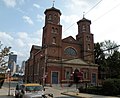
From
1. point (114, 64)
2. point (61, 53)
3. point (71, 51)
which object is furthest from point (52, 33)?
point (114, 64)

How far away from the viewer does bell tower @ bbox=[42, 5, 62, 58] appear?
54.4m

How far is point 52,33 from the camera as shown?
56.0m

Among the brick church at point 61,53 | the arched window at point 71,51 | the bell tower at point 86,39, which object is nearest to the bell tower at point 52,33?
the brick church at point 61,53

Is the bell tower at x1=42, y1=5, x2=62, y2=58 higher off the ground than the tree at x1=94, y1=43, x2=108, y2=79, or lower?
higher

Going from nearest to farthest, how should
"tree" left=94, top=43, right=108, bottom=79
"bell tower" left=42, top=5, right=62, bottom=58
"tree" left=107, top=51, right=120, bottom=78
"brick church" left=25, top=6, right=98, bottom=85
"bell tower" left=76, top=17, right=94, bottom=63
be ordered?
"brick church" left=25, top=6, right=98, bottom=85
"bell tower" left=42, top=5, right=62, bottom=58
"bell tower" left=76, top=17, right=94, bottom=63
"tree" left=107, top=51, right=120, bottom=78
"tree" left=94, top=43, right=108, bottom=79

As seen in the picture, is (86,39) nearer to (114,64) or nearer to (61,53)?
(61,53)

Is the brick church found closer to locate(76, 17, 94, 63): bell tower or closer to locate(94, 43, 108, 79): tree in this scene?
locate(76, 17, 94, 63): bell tower

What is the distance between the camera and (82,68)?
185 ft

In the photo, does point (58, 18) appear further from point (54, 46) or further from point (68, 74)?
point (68, 74)

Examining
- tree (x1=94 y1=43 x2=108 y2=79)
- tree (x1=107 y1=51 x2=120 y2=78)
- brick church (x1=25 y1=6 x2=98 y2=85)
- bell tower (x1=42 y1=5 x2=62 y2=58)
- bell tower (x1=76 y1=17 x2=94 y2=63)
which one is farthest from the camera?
tree (x1=94 y1=43 x2=108 y2=79)

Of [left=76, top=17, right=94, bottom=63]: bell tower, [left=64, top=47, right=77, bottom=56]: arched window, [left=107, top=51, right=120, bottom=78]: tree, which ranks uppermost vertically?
[left=76, top=17, right=94, bottom=63]: bell tower

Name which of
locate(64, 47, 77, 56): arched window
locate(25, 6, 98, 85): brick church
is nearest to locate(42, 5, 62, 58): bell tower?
locate(25, 6, 98, 85): brick church

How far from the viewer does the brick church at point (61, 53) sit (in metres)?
52.0

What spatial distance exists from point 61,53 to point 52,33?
6622 mm
